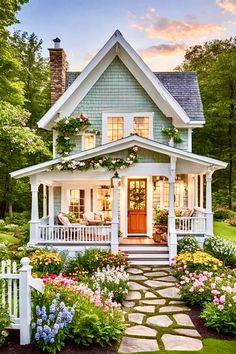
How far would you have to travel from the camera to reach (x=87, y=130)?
15414mm

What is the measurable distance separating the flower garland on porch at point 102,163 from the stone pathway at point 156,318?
376 centimetres

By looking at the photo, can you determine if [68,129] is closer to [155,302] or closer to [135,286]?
[135,286]

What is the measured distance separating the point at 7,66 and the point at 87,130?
22.0 feet

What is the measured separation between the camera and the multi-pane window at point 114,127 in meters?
15.5

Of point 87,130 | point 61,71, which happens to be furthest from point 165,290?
point 61,71

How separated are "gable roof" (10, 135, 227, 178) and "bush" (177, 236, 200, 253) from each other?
8.77ft

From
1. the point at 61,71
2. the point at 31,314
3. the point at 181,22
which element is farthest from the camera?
the point at 181,22

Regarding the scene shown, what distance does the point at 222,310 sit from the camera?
7238mm

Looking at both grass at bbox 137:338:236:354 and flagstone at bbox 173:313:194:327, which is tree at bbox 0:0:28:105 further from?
grass at bbox 137:338:236:354

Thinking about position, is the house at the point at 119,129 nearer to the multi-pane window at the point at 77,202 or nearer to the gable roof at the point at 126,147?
the multi-pane window at the point at 77,202

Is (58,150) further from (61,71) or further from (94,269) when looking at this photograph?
(94,269)

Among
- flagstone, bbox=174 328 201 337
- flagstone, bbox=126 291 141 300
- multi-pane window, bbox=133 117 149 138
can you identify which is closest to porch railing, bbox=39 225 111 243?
flagstone, bbox=126 291 141 300

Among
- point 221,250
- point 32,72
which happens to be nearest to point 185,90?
point 221,250

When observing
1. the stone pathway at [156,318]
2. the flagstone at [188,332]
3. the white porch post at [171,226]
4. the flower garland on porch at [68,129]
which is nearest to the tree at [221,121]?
the flower garland on porch at [68,129]
